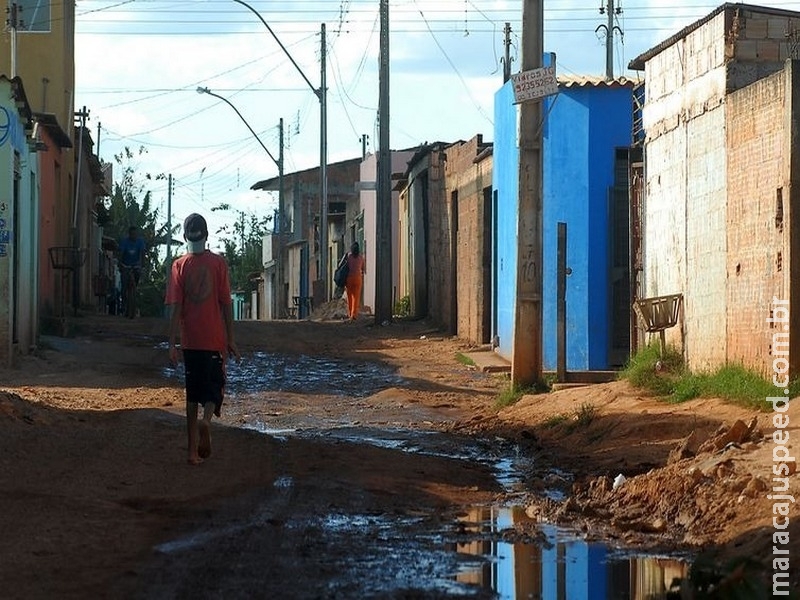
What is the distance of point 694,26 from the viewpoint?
13789mm

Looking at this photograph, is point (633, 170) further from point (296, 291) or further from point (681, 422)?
point (296, 291)

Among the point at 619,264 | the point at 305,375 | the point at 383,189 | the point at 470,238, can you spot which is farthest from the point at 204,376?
the point at 383,189

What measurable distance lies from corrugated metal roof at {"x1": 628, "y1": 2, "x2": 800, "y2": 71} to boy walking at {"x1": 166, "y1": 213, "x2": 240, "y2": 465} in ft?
18.7

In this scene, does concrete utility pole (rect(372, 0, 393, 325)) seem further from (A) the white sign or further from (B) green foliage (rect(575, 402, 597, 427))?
(B) green foliage (rect(575, 402, 597, 427))

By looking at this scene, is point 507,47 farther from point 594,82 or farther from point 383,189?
point 594,82

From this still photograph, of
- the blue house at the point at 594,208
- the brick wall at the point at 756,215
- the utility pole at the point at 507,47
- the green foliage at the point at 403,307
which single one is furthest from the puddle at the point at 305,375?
the utility pole at the point at 507,47

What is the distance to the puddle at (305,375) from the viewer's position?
1683cm

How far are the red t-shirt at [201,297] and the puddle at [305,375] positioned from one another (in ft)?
20.3

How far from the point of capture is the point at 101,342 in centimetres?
2169

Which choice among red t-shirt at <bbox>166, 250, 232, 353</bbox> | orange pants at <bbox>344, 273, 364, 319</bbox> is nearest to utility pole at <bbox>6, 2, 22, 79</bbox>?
orange pants at <bbox>344, 273, 364, 319</bbox>

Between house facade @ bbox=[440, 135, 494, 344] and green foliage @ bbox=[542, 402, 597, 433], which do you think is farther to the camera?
house facade @ bbox=[440, 135, 494, 344]

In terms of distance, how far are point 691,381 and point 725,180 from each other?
6.23 feet

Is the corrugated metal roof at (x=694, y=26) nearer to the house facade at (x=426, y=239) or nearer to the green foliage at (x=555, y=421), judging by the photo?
the green foliage at (x=555, y=421)

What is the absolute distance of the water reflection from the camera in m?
5.97
